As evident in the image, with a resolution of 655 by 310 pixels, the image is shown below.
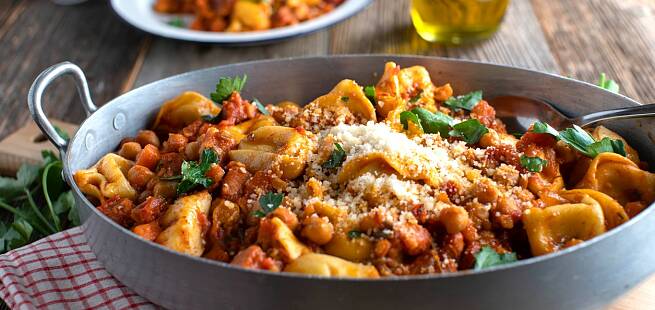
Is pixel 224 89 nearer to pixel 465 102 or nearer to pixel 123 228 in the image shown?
pixel 465 102

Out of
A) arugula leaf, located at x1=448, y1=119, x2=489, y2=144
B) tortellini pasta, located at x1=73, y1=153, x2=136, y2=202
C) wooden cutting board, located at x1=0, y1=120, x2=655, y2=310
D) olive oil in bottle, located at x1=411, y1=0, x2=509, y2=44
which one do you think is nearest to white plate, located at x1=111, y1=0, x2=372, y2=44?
olive oil in bottle, located at x1=411, y1=0, x2=509, y2=44

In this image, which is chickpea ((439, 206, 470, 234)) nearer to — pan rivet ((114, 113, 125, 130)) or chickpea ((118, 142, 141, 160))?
chickpea ((118, 142, 141, 160))

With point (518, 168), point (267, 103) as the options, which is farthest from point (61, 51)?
point (518, 168)

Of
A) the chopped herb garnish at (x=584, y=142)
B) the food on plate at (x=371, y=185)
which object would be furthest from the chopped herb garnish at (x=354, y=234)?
the chopped herb garnish at (x=584, y=142)

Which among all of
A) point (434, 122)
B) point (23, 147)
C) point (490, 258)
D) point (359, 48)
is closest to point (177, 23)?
point (359, 48)

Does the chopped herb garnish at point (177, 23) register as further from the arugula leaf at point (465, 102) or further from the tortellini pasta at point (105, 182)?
the arugula leaf at point (465, 102)

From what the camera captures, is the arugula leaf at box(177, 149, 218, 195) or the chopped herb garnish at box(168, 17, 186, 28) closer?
the arugula leaf at box(177, 149, 218, 195)

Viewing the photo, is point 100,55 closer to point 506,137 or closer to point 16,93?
point 16,93
